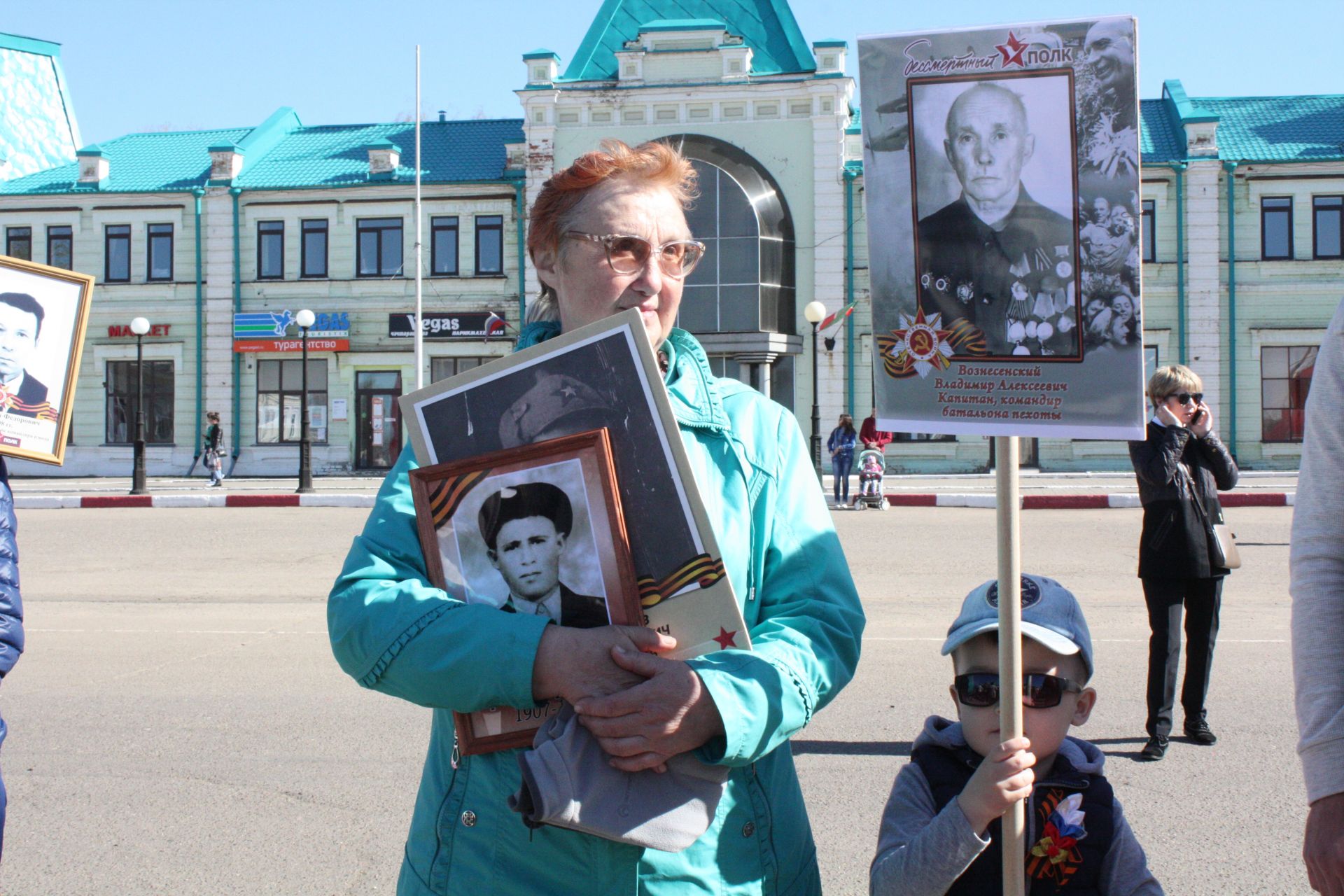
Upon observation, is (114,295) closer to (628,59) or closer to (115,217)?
(115,217)

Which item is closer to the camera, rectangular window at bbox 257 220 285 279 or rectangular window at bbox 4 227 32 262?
rectangular window at bbox 257 220 285 279

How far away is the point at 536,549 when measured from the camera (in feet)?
5.90

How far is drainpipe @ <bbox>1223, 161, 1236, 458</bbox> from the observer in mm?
28438

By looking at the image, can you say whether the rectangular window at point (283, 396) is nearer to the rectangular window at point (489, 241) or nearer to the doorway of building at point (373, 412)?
the doorway of building at point (373, 412)

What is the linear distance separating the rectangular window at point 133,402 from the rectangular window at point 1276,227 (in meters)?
29.0

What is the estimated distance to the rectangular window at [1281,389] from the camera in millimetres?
28516

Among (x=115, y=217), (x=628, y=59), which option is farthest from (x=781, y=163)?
(x=115, y=217)

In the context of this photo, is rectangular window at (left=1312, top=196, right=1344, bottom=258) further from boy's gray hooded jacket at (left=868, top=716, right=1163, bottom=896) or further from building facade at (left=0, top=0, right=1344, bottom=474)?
boy's gray hooded jacket at (left=868, top=716, right=1163, bottom=896)

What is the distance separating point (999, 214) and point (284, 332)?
31.1 metres

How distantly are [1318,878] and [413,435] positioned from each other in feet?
5.05

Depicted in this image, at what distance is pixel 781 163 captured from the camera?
29.3 metres

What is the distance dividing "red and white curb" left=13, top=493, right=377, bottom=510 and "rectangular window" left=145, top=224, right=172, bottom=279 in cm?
1245

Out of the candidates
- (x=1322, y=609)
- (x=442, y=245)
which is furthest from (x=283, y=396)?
(x=1322, y=609)

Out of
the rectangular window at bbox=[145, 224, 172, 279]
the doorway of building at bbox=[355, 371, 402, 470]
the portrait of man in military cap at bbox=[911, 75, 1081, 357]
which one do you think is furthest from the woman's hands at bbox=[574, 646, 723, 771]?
the rectangular window at bbox=[145, 224, 172, 279]
